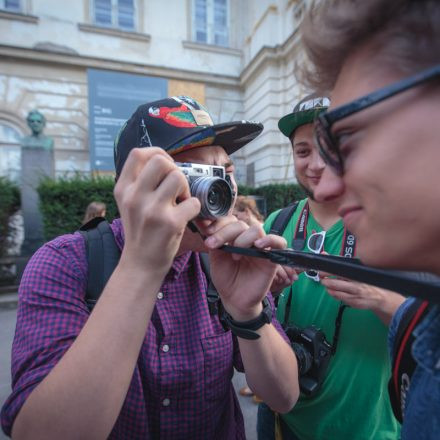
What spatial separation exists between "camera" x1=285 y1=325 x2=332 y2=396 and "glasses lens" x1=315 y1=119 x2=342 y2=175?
2.83 feet

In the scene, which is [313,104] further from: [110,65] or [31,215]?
[110,65]

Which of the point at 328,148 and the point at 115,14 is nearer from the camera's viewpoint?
the point at 328,148

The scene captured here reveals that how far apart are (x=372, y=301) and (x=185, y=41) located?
13.3 meters

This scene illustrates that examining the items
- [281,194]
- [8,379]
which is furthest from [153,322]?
[281,194]

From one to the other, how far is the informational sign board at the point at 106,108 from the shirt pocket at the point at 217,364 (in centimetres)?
937

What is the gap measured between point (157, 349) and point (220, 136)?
81cm

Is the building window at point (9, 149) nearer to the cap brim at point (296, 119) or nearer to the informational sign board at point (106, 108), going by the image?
the informational sign board at point (106, 108)

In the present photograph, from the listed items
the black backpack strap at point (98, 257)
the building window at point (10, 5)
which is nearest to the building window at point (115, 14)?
the building window at point (10, 5)

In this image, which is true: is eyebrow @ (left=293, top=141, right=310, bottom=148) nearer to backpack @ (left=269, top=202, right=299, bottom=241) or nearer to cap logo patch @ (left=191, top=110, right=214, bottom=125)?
backpack @ (left=269, top=202, right=299, bottom=241)

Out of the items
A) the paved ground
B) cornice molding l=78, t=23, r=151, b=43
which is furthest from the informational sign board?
the paved ground

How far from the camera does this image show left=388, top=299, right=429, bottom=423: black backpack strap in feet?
2.65

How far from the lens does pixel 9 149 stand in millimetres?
10414

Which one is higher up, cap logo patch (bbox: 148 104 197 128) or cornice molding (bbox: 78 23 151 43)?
cornice molding (bbox: 78 23 151 43)

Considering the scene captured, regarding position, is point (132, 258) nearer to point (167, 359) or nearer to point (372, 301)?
point (167, 359)
